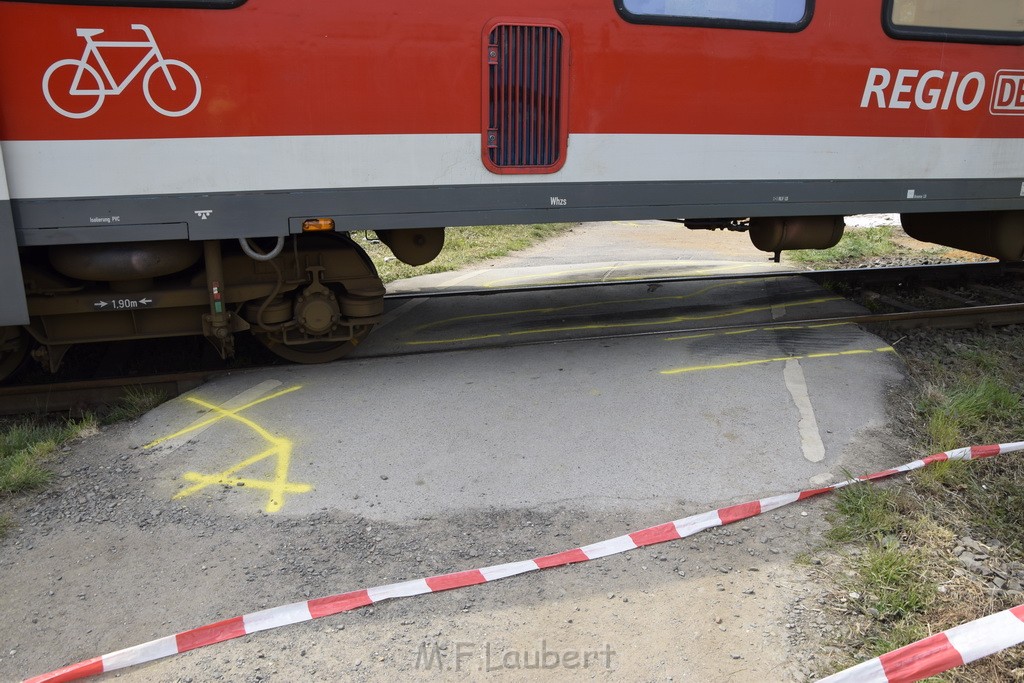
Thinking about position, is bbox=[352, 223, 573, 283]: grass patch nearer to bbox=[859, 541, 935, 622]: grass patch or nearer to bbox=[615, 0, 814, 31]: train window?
bbox=[615, 0, 814, 31]: train window

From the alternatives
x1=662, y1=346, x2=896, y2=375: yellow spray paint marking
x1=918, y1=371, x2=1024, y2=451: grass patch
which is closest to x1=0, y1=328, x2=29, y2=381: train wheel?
x1=662, y1=346, x2=896, y2=375: yellow spray paint marking

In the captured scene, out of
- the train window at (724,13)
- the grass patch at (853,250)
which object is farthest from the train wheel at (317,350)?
the grass patch at (853,250)

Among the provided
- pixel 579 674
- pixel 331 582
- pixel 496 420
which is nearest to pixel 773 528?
pixel 579 674

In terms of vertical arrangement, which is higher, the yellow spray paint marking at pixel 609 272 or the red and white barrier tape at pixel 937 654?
the red and white barrier tape at pixel 937 654

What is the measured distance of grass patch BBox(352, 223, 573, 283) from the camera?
9.76 m

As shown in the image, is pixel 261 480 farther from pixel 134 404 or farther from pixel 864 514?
pixel 864 514

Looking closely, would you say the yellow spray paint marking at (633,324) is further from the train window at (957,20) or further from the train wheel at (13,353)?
the train wheel at (13,353)

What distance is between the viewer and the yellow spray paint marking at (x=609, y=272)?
8992 mm

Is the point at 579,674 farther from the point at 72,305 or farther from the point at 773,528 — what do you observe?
the point at 72,305

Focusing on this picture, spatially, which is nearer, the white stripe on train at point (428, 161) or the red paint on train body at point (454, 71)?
the red paint on train body at point (454, 71)

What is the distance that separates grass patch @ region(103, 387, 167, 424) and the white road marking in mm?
4435

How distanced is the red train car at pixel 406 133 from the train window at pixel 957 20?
0.02m

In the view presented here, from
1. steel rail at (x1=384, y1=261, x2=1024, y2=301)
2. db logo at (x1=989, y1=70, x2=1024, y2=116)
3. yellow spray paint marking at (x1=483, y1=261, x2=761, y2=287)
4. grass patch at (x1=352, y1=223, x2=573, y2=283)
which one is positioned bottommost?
grass patch at (x1=352, y1=223, x2=573, y2=283)

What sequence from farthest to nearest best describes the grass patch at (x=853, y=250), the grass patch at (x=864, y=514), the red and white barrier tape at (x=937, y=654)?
the grass patch at (x=853, y=250) < the grass patch at (x=864, y=514) < the red and white barrier tape at (x=937, y=654)
